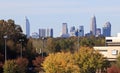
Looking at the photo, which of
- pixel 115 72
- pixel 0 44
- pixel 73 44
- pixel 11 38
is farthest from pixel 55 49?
pixel 115 72

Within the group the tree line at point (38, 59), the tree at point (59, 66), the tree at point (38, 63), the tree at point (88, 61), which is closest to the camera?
the tree at point (59, 66)

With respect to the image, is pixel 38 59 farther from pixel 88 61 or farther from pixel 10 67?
pixel 10 67

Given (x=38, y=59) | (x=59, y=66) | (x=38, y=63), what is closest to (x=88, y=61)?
(x=59, y=66)

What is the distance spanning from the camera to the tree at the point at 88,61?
85.8 metres

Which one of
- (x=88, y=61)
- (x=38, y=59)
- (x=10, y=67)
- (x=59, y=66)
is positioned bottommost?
(x=38, y=59)

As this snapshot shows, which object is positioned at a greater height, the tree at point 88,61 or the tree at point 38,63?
the tree at point 88,61

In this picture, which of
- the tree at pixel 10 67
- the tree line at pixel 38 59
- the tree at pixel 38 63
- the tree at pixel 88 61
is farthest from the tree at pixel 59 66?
the tree at pixel 38 63

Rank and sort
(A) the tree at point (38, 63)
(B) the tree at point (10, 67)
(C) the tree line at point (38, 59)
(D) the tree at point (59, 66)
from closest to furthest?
(D) the tree at point (59, 66), (C) the tree line at point (38, 59), (B) the tree at point (10, 67), (A) the tree at point (38, 63)

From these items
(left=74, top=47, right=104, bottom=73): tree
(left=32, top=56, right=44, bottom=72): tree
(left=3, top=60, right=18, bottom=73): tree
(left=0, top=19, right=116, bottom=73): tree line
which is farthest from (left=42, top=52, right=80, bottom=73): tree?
(left=32, top=56, right=44, bottom=72): tree

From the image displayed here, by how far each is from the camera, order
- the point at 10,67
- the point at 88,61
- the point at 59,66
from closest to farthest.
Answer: the point at 59,66
the point at 10,67
the point at 88,61

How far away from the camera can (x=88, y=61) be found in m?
86.6

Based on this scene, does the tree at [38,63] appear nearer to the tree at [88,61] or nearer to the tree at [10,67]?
the tree at [88,61]

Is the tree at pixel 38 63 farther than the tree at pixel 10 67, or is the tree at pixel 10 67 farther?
the tree at pixel 38 63

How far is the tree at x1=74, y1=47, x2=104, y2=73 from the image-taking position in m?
85.8
